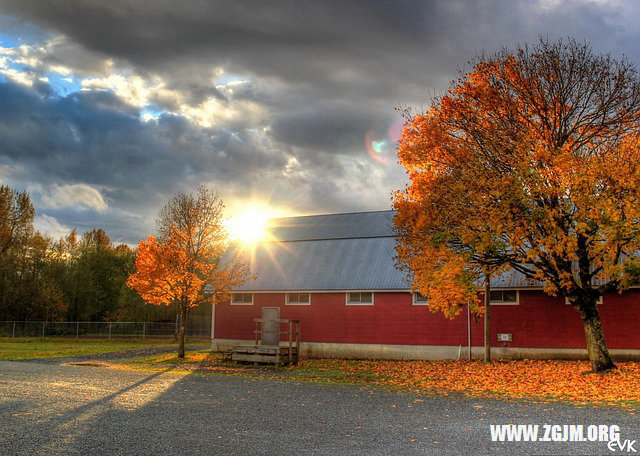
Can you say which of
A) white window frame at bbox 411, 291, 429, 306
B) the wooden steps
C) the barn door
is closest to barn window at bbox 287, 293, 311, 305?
the barn door

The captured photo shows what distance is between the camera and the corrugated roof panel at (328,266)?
92.7 ft

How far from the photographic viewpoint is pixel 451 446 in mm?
8625

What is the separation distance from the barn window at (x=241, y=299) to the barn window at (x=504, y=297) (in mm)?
13163

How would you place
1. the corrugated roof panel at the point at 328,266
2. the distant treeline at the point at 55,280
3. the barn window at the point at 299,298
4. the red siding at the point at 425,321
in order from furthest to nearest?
the distant treeline at the point at 55,280
the barn window at the point at 299,298
the corrugated roof panel at the point at 328,266
the red siding at the point at 425,321

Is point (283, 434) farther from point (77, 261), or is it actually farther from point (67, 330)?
point (77, 261)

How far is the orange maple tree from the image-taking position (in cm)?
1667

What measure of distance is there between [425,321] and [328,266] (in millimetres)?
6584

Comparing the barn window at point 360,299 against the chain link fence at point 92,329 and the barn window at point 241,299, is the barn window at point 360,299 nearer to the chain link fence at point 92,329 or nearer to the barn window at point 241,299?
the barn window at point 241,299

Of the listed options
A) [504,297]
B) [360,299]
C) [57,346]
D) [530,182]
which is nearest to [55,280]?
[57,346]

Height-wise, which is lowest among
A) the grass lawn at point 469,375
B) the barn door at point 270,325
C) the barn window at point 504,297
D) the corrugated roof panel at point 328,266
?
the grass lawn at point 469,375

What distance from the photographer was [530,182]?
1712 centimetres

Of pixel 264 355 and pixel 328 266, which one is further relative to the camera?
pixel 328 266

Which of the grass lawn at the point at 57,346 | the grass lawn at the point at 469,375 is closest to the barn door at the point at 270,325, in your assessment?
the grass lawn at the point at 469,375

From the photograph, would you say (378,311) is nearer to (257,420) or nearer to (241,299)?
(241,299)
